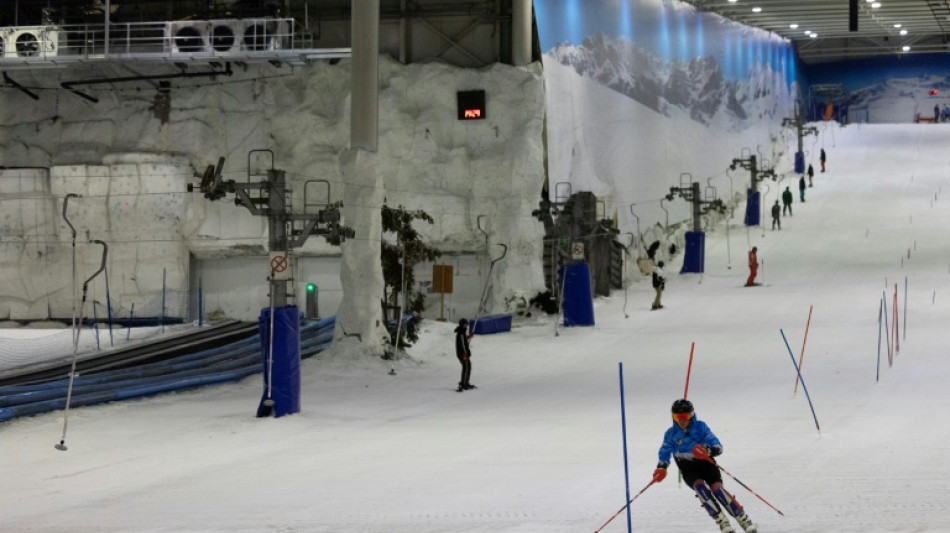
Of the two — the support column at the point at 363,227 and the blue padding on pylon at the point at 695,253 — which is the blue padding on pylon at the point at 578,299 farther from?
the blue padding on pylon at the point at 695,253

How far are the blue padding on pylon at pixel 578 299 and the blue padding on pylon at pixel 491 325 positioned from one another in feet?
5.05

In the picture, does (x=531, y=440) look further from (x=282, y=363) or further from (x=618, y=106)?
(x=618, y=106)

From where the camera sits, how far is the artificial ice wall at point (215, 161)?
39125 millimetres

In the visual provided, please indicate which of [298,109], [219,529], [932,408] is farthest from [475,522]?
[298,109]

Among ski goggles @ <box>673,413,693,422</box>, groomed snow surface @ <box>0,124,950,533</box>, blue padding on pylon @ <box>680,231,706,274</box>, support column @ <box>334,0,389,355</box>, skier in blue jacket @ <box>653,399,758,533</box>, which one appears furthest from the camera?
blue padding on pylon @ <box>680,231,706,274</box>

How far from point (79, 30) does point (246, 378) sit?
1875 cm

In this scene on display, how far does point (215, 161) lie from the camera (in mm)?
40469

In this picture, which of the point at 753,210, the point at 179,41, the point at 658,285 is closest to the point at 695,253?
the point at 658,285

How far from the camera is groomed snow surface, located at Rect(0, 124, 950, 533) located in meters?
11.5

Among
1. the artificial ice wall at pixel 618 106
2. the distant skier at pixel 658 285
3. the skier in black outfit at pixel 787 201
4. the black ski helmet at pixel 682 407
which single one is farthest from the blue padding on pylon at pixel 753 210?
the black ski helmet at pixel 682 407

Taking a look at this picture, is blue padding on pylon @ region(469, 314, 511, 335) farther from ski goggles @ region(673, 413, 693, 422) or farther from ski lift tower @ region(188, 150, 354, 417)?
ski goggles @ region(673, 413, 693, 422)

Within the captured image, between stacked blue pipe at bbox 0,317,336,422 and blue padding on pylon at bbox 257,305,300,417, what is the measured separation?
2964 millimetres

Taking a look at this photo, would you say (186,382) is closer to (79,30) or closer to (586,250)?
(586,250)

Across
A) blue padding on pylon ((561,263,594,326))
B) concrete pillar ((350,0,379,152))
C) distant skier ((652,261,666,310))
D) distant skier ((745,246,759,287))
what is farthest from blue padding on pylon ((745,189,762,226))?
concrete pillar ((350,0,379,152))
